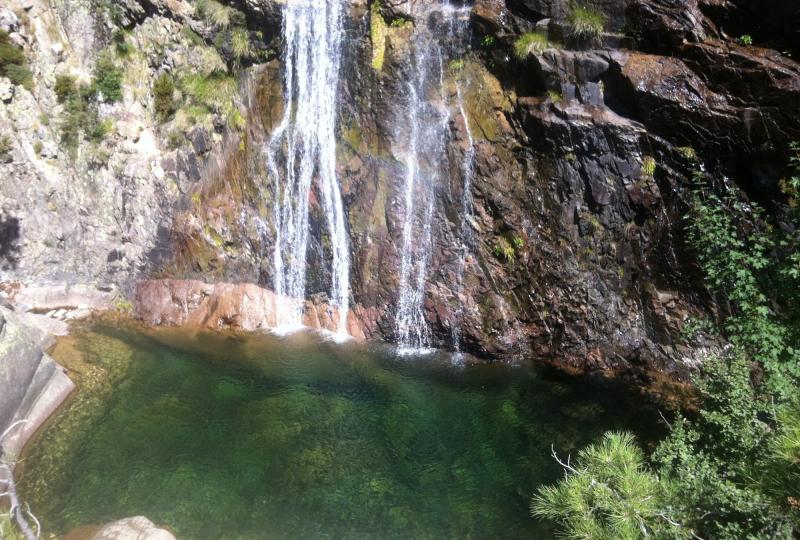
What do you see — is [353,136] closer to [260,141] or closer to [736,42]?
[260,141]

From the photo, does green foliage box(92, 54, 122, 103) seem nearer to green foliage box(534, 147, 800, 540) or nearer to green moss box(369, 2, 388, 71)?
green moss box(369, 2, 388, 71)

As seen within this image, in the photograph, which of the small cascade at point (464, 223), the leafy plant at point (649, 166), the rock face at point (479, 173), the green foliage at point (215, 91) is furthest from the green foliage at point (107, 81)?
the leafy plant at point (649, 166)

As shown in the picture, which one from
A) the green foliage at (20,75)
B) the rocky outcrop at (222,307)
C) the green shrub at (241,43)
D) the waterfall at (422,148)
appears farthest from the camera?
the green shrub at (241,43)

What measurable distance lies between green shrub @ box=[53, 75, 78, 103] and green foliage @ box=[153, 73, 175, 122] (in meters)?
2.30

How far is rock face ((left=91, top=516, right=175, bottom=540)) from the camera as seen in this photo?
7758 mm

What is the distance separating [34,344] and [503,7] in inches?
530

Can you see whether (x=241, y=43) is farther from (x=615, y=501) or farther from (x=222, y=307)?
(x=615, y=501)

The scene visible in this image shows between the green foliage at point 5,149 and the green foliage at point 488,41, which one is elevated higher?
the green foliage at point 488,41

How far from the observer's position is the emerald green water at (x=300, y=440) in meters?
8.60

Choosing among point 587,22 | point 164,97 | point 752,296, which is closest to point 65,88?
point 164,97

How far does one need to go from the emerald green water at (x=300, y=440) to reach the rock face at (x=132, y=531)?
1.03ft

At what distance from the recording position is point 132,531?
26.0 ft

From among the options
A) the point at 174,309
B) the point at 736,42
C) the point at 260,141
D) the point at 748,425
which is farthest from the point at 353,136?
the point at 748,425

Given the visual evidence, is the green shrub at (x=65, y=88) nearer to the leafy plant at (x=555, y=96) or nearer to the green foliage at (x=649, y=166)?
the leafy plant at (x=555, y=96)
